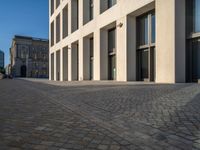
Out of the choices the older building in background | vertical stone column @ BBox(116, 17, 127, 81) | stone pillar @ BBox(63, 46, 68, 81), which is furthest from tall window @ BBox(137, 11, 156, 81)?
the older building in background

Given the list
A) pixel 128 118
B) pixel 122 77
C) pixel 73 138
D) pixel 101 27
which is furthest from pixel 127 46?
pixel 73 138

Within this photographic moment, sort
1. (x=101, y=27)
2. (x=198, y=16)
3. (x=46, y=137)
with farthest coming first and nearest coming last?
1. (x=101, y=27)
2. (x=198, y=16)
3. (x=46, y=137)

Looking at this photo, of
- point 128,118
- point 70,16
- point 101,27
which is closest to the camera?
point 128,118

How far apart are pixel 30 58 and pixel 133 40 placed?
8672cm

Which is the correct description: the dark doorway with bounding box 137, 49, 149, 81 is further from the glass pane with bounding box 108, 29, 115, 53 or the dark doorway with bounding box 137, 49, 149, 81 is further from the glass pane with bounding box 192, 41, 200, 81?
the glass pane with bounding box 108, 29, 115, 53

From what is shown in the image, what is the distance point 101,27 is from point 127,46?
5812mm

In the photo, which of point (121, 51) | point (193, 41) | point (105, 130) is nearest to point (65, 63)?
point (121, 51)

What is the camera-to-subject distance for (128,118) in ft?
16.5

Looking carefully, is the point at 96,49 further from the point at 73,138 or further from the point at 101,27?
the point at 73,138

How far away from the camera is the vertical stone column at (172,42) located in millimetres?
14539

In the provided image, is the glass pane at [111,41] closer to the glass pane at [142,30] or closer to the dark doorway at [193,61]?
the glass pane at [142,30]

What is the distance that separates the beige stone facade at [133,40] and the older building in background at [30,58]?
68660 mm

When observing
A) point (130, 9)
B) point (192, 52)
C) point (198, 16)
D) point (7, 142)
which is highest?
point (130, 9)

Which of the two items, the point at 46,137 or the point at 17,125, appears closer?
the point at 46,137
